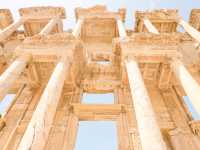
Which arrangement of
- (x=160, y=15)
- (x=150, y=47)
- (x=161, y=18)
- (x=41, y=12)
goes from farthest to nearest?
(x=41, y=12) < (x=160, y=15) < (x=161, y=18) < (x=150, y=47)

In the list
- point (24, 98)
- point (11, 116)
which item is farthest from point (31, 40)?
point (11, 116)

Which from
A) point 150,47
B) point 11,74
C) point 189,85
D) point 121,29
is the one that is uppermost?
point 121,29

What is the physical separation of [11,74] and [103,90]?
5518 millimetres

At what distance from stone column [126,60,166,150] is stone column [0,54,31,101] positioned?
506cm

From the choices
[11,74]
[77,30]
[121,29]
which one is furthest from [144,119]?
[77,30]

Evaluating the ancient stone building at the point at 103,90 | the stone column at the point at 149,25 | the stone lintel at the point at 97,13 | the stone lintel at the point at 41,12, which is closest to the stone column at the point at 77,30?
the ancient stone building at the point at 103,90

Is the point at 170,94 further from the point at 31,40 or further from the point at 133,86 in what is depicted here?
the point at 31,40

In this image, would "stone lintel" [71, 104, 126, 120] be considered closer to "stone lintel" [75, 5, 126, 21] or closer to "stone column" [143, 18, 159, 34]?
"stone column" [143, 18, 159, 34]

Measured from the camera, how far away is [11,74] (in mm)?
10125

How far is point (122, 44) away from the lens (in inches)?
487

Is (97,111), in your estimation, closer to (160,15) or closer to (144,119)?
(144,119)

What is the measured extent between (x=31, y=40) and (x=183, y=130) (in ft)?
29.1

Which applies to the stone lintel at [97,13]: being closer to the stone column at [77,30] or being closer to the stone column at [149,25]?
the stone column at [77,30]

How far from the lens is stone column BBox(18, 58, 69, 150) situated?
279 inches
